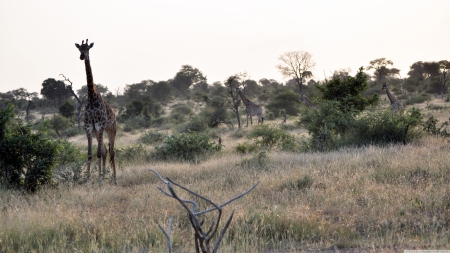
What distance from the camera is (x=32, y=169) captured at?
24.7 ft

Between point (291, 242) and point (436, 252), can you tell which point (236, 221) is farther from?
point (436, 252)

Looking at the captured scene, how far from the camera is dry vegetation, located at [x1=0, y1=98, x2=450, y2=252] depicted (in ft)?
14.3

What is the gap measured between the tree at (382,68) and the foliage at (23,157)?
50.6m

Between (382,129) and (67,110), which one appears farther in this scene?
(67,110)

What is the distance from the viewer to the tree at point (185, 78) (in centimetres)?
6056

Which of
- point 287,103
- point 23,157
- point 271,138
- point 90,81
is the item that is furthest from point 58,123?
point 23,157

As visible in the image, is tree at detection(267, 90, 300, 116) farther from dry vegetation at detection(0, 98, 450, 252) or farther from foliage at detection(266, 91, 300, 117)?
dry vegetation at detection(0, 98, 450, 252)

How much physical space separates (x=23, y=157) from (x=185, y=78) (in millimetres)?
53419

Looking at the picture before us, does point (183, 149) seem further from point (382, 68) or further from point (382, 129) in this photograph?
point (382, 68)

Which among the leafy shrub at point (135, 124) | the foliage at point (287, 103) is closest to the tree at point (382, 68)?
the foliage at point (287, 103)

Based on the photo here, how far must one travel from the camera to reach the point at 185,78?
6050 centimetres

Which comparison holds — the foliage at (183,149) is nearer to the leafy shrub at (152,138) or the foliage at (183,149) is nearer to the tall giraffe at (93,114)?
the tall giraffe at (93,114)

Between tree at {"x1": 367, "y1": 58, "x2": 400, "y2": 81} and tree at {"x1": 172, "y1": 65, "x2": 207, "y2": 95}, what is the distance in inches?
1071

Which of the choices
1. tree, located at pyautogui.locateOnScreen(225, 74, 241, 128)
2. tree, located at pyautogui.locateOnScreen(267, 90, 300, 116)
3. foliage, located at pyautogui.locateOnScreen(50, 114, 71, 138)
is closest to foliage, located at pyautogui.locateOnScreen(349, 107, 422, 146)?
tree, located at pyautogui.locateOnScreen(225, 74, 241, 128)
